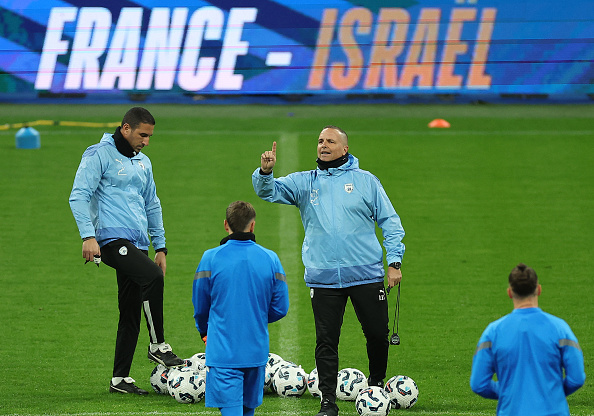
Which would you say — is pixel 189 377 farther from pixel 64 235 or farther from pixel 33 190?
pixel 33 190

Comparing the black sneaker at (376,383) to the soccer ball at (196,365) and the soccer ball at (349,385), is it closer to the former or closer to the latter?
the soccer ball at (349,385)

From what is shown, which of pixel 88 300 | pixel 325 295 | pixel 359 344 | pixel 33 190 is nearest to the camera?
pixel 325 295

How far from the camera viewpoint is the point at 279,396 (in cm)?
737

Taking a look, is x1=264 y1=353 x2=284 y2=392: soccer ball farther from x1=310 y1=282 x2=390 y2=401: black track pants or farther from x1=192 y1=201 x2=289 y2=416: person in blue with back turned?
x1=192 y1=201 x2=289 y2=416: person in blue with back turned

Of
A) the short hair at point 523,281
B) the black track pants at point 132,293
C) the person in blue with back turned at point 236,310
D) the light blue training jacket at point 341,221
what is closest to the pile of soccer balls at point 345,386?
the light blue training jacket at point 341,221

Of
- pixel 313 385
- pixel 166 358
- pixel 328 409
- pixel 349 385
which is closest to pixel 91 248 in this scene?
pixel 166 358

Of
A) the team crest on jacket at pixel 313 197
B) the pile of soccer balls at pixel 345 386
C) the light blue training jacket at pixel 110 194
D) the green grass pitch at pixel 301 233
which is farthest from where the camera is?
the green grass pitch at pixel 301 233

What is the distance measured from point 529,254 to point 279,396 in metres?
6.59

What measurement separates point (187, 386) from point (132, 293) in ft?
2.83

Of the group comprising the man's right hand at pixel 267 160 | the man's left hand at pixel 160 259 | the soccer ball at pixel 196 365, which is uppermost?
the man's right hand at pixel 267 160

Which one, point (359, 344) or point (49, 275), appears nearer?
point (359, 344)

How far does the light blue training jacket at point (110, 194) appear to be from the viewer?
722 cm

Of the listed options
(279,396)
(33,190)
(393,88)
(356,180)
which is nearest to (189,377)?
(279,396)

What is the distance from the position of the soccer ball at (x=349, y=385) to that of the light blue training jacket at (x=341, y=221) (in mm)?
839
